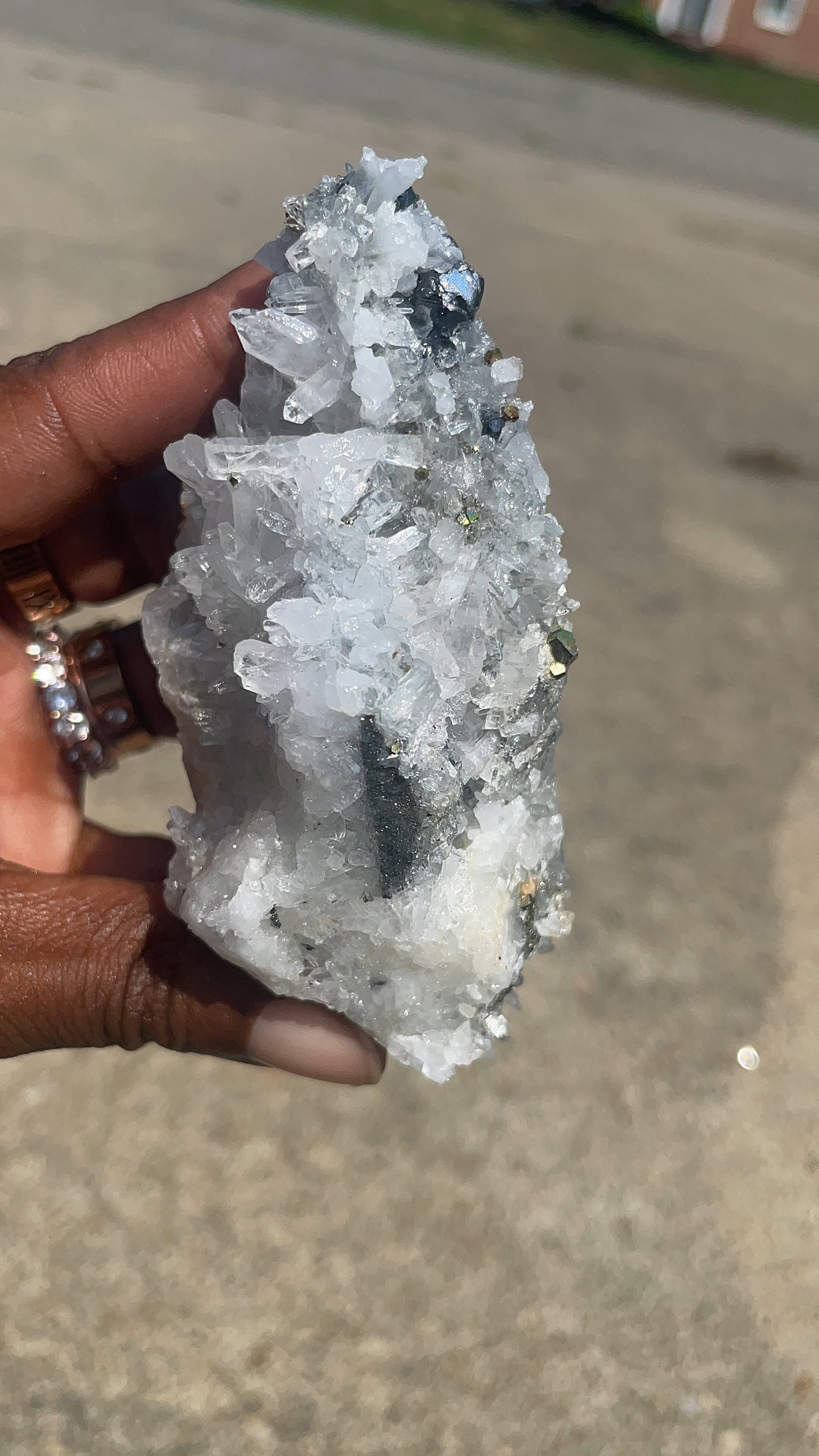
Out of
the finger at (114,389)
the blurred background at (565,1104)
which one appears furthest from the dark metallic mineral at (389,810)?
the blurred background at (565,1104)

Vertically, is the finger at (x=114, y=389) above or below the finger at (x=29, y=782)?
above

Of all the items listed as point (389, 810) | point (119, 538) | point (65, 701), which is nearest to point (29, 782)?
point (65, 701)

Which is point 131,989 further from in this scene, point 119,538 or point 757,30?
point 757,30

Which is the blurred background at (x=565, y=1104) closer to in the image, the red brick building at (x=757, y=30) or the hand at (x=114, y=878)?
the hand at (x=114, y=878)

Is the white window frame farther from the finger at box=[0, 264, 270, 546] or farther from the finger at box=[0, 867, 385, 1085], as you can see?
the finger at box=[0, 867, 385, 1085]

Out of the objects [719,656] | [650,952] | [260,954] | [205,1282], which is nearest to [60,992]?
[260,954]

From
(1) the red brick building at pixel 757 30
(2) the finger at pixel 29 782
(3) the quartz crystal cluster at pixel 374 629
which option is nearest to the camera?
(3) the quartz crystal cluster at pixel 374 629

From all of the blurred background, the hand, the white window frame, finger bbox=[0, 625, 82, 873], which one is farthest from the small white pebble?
the white window frame
